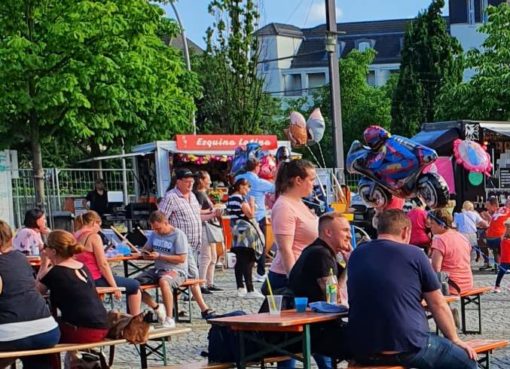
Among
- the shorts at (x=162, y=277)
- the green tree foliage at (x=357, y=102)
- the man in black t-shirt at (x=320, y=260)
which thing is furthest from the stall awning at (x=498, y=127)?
the green tree foliage at (x=357, y=102)

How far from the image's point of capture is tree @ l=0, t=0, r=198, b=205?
19781 mm

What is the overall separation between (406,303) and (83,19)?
15159 millimetres

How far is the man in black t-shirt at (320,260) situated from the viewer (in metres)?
6.55

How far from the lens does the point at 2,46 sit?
19766 millimetres

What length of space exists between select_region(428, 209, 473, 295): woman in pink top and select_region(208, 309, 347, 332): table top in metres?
3.47

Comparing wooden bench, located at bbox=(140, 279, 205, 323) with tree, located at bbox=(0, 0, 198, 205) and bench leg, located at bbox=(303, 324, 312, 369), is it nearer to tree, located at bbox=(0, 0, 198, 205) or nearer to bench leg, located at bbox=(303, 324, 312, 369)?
bench leg, located at bbox=(303, 324, 312, 369)

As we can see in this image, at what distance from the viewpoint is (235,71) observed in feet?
112

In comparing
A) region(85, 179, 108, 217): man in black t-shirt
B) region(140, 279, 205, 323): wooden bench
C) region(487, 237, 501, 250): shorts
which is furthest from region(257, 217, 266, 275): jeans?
region(85, 179, 108, 217): man in black t-shirt

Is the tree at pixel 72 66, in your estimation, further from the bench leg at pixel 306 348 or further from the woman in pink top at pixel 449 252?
the bench leg at pixel 306 348

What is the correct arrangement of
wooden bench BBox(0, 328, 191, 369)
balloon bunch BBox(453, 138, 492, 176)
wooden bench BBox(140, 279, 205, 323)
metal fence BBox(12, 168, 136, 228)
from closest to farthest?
wooden bench BBox(0, 328, 191, 369) < wooden bench BBox(140, 279, 205, 323) < balloon bunch BBox(453, 138, 492, 176) < metal fence BBox(12, 168, 136, 228)

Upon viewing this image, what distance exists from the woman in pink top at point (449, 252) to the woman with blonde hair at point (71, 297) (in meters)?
3.71

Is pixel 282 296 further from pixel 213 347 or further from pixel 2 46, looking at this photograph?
pixel 2 46

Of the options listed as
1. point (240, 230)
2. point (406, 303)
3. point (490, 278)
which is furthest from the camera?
point (490, 278)

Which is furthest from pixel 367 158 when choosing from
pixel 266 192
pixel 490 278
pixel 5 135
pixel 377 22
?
pixel 377 22
